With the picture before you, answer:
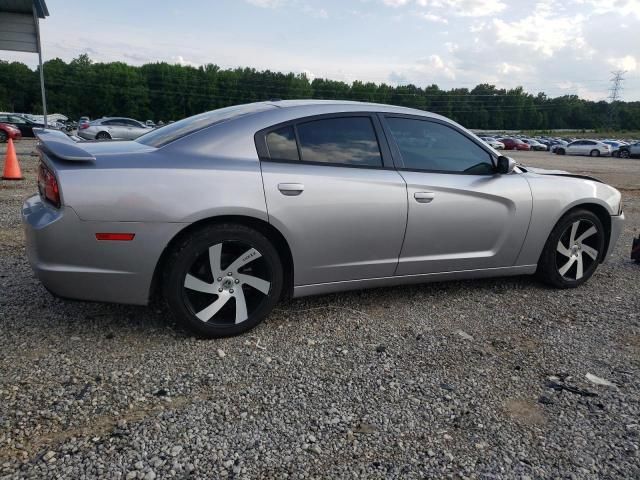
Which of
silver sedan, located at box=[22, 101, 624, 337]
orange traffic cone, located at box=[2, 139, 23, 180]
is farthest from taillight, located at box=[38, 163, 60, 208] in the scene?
orange traffic cone, located at box=[2, 139, 23, 180]

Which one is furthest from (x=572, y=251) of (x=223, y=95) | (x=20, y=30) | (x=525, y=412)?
(x=223, y=95)

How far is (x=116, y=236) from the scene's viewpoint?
2.77 metres

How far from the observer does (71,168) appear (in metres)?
2.76

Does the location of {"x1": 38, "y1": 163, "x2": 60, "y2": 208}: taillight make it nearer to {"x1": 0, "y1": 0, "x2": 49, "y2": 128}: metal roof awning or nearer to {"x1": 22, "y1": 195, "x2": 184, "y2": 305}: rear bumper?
{"x1": 22, "y1": 195, "x2": 184, "y2": 305}: rear bumper

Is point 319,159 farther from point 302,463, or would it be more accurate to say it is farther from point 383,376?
point 302,463

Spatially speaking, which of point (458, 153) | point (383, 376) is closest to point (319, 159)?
point (458, 153)

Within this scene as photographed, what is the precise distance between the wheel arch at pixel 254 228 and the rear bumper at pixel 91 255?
7 centimetres

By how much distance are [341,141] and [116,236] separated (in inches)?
62.7

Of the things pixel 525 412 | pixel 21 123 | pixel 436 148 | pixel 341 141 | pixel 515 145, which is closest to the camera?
pixel 525 412

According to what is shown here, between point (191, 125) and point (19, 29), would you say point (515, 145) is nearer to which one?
point (19, 29)

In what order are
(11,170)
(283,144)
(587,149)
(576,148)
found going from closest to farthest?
1. (283,144)
2. (11,170)
3. (587,149)
4. (576,148)

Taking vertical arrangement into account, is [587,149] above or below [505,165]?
below

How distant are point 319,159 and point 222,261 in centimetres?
94

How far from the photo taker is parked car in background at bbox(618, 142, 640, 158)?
37.5 m
